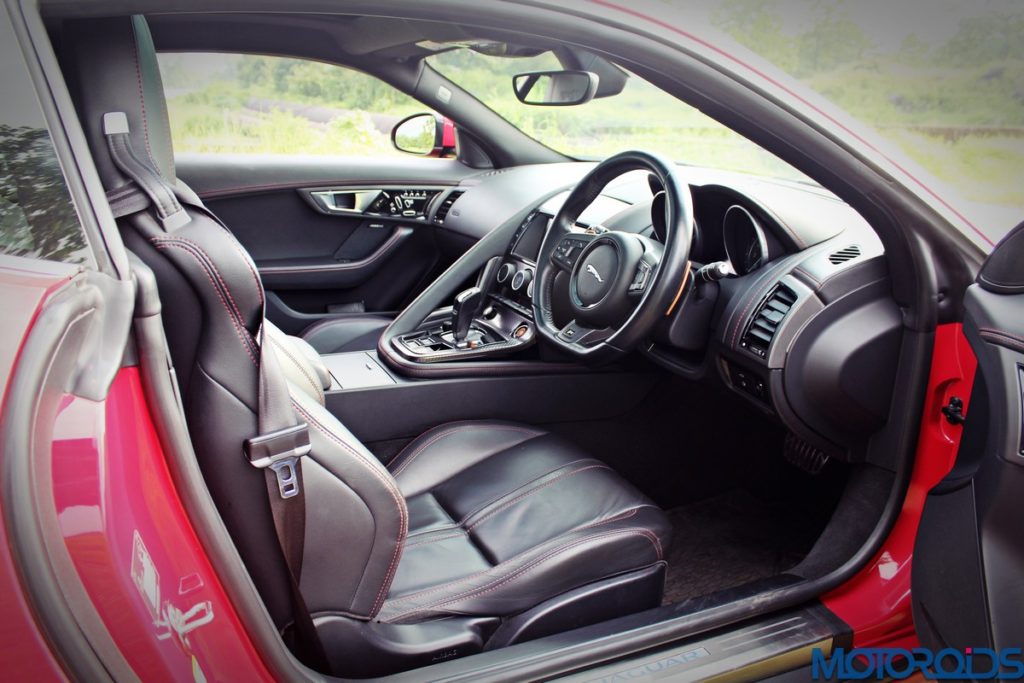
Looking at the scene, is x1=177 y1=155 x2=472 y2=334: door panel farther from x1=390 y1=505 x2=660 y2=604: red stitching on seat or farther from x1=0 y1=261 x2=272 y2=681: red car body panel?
x1=0 y1=261 x2=272 y2=681: red car body panel

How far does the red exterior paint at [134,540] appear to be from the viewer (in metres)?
0.77

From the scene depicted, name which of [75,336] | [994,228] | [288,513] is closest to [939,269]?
[994,228]

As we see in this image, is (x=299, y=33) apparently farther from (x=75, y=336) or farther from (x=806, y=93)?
(x=75, y=336)

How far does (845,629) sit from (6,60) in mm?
1595

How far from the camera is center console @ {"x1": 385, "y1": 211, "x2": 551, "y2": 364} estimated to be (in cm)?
227

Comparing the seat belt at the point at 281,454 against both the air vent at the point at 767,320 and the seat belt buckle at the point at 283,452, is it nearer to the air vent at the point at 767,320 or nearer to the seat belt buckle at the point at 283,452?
the seat belt buckle at the point at 283,452

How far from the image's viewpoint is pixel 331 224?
307cm

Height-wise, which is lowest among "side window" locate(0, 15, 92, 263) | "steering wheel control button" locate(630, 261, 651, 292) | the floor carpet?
the floor carpet

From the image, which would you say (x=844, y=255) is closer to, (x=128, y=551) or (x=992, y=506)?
(x=992, y=506)

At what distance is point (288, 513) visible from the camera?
111cm

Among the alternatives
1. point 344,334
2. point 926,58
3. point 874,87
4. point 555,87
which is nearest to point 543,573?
point 344,334

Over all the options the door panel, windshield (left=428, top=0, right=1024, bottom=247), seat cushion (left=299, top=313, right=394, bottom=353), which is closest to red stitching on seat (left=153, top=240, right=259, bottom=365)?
windshield (left=428, top=0, right=1024, bottom=247)

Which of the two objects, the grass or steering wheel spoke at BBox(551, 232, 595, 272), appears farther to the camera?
the grass

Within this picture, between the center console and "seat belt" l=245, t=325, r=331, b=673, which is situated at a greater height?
"seat belt" l=245, t=325, r=331, b=673
